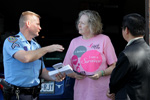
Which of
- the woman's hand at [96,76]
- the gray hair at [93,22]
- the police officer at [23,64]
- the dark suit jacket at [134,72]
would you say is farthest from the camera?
the gray hair at [93,22]

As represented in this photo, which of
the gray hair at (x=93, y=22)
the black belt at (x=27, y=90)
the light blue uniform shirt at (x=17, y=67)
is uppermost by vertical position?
the gray hair at (x=93, y=22)

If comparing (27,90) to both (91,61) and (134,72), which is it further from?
(134,72)

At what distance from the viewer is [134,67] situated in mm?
2270

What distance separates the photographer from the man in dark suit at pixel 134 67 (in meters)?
2.28

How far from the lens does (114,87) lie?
2447mm

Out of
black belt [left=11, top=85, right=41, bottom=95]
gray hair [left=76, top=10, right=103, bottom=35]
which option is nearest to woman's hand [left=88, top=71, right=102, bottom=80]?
gray hair [left=76, top=10, right=103, bottom=35]

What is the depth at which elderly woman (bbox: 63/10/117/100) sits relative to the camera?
3000mm

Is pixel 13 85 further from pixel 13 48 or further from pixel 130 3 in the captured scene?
pixel 130 3

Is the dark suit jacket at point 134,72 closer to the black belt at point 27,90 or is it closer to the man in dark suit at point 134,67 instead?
the man in dark suit at point 134,67

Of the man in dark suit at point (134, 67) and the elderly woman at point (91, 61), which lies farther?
the elderly woman at point (91, 61)

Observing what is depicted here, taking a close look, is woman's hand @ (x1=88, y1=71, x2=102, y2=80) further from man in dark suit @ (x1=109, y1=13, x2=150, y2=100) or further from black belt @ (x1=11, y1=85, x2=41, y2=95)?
black belt @ (x1=11, y1=85, x2=41, y2=95)

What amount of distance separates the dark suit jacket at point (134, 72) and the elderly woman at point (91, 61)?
24.0 inches

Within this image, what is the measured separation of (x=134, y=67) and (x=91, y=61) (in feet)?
2.62

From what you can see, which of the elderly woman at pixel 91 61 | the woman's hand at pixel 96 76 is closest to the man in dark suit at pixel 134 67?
the woman's hand at pixel 96 76
